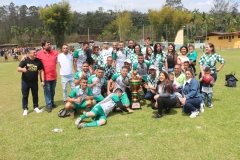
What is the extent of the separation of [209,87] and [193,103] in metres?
1.04

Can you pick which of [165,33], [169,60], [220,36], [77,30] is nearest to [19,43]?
[77,30]

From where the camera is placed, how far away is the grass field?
399cm

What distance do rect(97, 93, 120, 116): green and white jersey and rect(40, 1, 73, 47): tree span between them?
3137 centimetres

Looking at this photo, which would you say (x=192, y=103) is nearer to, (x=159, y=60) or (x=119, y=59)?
(x=159, y=60)

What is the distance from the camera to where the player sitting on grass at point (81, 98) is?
18.8ft

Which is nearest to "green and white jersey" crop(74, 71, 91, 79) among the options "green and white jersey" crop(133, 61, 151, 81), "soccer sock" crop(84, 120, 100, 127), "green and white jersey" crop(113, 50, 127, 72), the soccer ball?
"green and white jersey" crop(113, 50, 127, 72)

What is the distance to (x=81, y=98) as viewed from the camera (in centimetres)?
584

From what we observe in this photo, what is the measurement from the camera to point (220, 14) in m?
73.2

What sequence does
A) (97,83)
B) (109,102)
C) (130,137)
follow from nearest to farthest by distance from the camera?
(130,137)
(109,102)
(97,83)

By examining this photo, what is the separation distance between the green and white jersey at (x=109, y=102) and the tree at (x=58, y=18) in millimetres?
31374

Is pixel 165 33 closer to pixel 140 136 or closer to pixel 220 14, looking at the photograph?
pixel 140 136

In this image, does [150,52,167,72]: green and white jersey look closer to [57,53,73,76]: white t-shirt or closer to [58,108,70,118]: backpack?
[57,53,73,76]: white t-shirt

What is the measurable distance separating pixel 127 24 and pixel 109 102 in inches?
1327

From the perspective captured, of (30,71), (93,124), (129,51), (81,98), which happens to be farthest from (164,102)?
(30,71)
